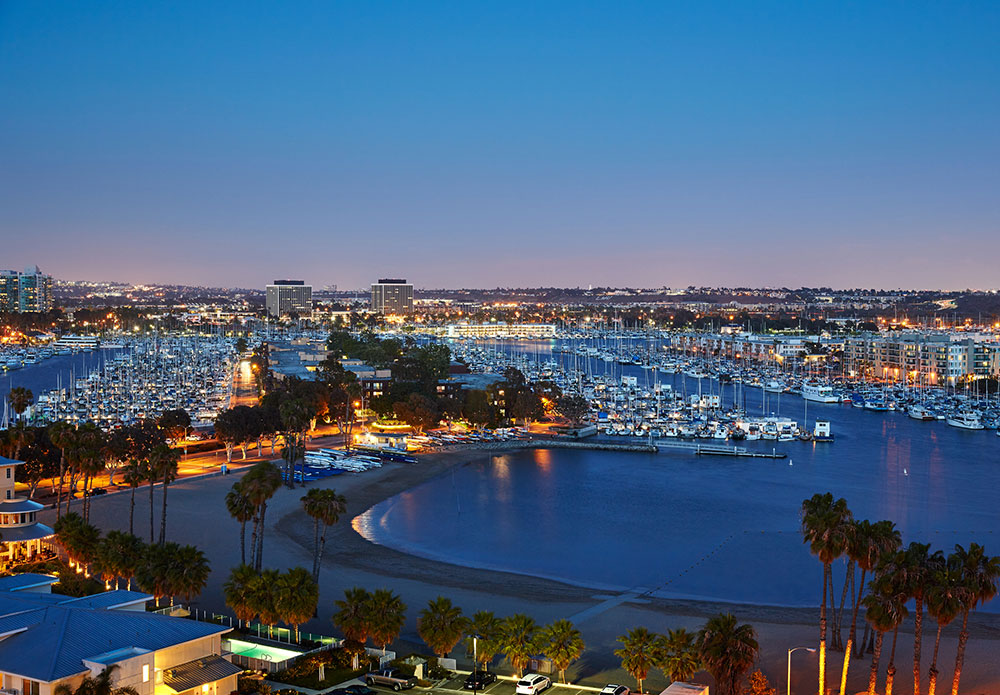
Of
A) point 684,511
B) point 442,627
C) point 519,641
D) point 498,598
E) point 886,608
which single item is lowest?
point 684,511

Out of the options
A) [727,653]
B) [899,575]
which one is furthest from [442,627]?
[899,575]

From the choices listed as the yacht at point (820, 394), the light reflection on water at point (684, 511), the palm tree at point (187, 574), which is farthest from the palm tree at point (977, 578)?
the yacht at point (820, 394)

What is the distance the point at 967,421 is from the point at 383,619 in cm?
5401

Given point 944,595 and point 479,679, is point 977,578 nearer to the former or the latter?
point 944,595

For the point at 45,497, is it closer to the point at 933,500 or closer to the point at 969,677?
the point at 969,677

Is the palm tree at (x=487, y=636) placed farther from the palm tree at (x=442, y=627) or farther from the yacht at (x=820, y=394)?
the yacht at (x=820, y=394)

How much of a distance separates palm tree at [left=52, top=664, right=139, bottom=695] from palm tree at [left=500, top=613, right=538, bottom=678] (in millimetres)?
6719

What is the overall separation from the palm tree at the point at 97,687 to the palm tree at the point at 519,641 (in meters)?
6.72

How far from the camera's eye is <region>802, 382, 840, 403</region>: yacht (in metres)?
76.0

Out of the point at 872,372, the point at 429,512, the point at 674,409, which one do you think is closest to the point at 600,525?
the point at 429,512

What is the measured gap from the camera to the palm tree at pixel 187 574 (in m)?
20.8

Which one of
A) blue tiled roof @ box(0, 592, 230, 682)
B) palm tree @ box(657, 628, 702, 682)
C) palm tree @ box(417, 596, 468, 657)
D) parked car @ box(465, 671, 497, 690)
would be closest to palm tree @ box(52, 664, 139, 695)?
blue tiled roof @ box(0, 592, 230, 682)

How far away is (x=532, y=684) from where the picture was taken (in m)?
17.6

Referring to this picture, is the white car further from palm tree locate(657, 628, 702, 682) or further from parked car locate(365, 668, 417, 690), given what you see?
palm tree locate(657, 628, 702, 682)
